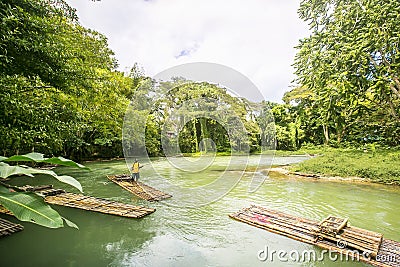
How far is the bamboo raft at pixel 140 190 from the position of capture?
700cm

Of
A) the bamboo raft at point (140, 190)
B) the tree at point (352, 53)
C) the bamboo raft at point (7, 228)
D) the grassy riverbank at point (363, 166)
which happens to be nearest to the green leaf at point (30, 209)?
the bamboo raft at point (7, 228)

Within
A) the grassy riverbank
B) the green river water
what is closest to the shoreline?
the grassy riverbank

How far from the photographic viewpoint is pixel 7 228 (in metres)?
4.37

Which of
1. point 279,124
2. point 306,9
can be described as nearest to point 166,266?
point 306,9

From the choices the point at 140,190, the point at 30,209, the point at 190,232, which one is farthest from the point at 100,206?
the point at 30,209

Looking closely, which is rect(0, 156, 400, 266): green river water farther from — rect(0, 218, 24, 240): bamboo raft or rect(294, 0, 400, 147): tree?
rect(294, 0, 400, 147): tree

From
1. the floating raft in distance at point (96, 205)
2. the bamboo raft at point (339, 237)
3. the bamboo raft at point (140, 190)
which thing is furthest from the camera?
the bamboo raft at point (140, 190)

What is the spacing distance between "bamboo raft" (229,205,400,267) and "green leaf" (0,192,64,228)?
12.8ft

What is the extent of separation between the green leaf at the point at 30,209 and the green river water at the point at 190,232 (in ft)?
7.26

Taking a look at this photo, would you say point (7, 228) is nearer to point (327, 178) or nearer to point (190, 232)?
point (190, 232)

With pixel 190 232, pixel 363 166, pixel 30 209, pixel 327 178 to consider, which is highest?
pixel 30 209

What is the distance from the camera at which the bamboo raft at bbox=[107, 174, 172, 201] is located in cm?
700

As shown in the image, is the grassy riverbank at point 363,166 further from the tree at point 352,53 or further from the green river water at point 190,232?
the tree at point 352,53

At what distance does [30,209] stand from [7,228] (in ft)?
12.0
